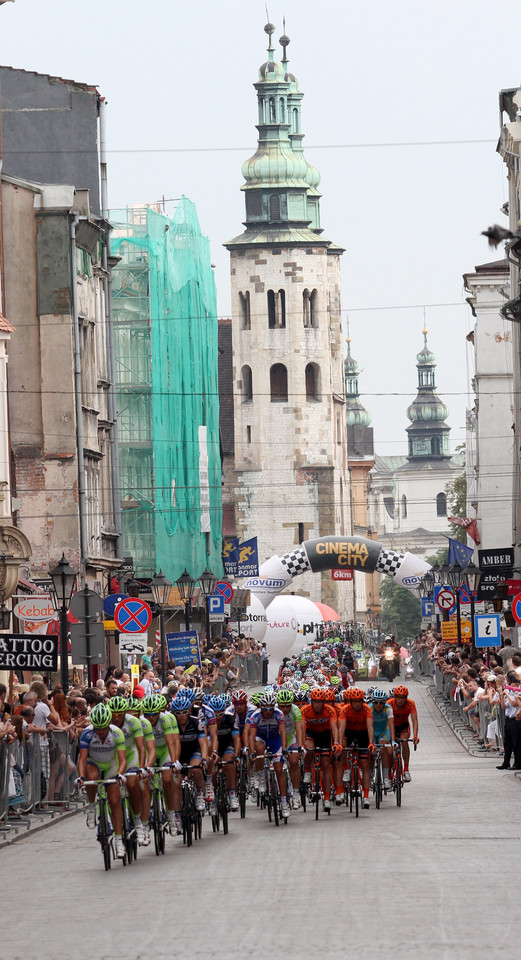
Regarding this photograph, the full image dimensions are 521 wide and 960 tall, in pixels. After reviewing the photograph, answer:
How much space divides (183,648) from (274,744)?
16311mm

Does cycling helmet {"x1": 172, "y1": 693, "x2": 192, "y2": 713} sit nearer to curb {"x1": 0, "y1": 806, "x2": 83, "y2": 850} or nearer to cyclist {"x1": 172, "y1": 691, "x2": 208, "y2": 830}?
cyclist {"x1": 172, "y1": 691, "x2": 208, "y2": 830}

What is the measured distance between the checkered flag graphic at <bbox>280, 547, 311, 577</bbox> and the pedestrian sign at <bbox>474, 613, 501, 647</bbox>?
40.1 m

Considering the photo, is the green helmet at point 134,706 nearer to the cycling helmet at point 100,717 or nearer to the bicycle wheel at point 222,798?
the cycling helmet at point 100,717

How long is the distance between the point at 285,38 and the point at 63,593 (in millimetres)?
98045

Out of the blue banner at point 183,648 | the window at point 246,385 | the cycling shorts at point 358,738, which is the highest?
the window at point 246,385

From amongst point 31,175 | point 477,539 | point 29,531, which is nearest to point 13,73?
point 31,175

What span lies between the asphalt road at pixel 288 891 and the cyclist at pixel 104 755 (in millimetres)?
480

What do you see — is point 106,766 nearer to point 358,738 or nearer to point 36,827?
point 36,827

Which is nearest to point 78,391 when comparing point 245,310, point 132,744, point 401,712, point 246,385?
point 401,712

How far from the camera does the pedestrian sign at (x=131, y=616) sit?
30898mm

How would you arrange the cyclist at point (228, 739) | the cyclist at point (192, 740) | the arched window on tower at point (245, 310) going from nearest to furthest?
the cyclist at point (192, 740) → the cyclist at point (228, 739) → the arched window on tower at point (245, 310)

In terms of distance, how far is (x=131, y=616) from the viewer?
3095 cm

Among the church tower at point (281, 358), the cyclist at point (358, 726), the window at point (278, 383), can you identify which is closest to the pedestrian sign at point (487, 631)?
the cyclist at point (358, 726)

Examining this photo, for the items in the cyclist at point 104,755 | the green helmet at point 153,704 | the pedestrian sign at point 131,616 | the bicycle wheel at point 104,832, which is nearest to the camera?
the bicycle wheel at point 104,832
